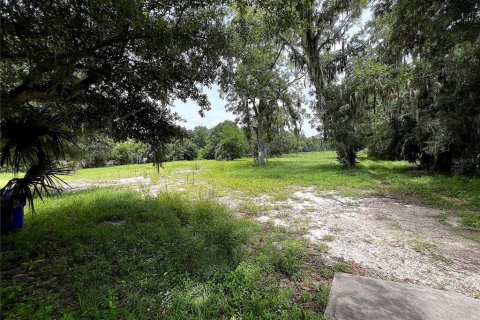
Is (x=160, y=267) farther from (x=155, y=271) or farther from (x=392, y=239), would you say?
(x=392, y=239)

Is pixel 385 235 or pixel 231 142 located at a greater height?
pixel 231 142

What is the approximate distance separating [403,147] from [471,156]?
260cm

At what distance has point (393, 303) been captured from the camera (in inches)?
83.8

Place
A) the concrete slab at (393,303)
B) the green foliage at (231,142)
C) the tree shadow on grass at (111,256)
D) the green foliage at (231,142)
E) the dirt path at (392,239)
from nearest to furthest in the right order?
the concrete slab at (393,303) → the tree shadow on grass at (111,256) → the dirt path at (392,239) → the green foliage at (231,142) → the green foliage at (231,142)

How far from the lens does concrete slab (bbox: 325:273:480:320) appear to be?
1.97 m

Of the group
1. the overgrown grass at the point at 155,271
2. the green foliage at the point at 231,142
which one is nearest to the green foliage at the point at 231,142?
the green foliage at the point at 231,142

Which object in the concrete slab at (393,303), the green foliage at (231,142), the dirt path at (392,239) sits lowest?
the dirt path at (392,239)

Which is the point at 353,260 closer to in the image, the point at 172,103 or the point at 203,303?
the point at 203,303

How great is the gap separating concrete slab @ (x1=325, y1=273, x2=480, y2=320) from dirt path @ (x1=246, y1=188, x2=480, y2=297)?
29 centimetres

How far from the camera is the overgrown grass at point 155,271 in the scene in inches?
81.3

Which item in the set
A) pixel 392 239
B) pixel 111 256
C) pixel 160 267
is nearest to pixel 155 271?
pixel 160 267

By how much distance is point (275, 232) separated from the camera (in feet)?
13.5

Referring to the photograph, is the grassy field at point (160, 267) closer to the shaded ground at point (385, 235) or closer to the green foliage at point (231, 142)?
the shaded ground at point (385, 235)

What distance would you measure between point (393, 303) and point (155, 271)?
2598 mm
